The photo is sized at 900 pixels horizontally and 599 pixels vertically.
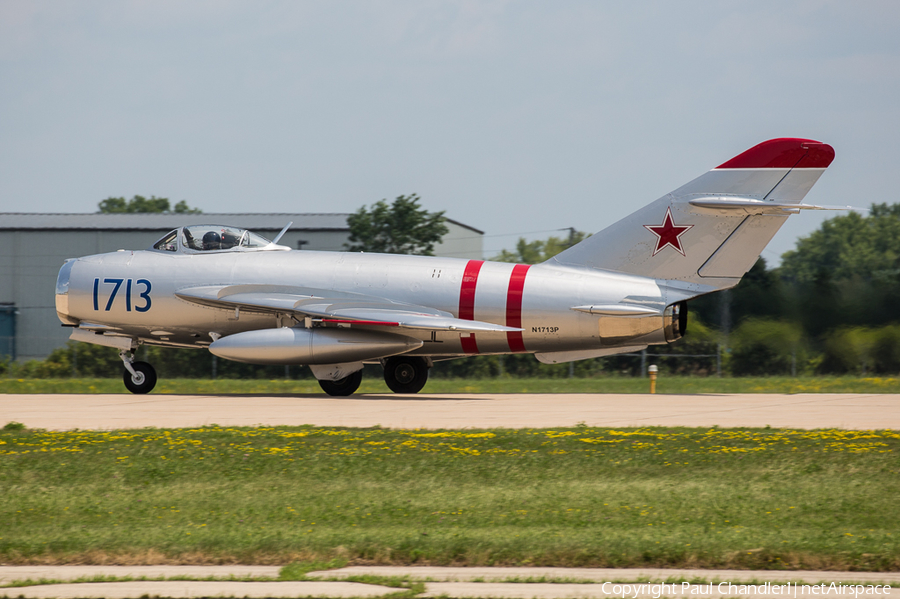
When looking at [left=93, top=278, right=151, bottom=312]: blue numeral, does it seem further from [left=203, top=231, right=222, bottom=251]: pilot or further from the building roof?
the building roof

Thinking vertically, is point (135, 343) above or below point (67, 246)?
below

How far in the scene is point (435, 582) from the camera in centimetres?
671

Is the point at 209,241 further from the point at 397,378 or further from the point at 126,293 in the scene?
the point at 397,378

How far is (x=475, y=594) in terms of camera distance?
629 cm

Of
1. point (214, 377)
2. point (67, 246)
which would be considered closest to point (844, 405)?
point (214, 377)

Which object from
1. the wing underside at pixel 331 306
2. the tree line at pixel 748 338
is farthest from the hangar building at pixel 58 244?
the wing underside at pixel 331 306

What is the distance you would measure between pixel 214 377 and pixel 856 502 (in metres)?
30.1

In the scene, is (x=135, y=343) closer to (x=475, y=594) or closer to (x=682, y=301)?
(x=682, y=301)

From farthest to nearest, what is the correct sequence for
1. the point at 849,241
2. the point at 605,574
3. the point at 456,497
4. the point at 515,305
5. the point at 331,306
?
the point at 849,241 < the point at 331,306 < the point at 515,305 < the point at 456,497 < the point at 605,574

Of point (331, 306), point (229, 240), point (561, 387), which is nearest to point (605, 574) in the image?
point (331, 306)

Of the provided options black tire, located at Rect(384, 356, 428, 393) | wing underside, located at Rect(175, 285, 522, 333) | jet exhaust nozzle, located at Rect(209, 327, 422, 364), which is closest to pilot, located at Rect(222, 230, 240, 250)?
wing underside, located at Rect(175, 285, 522, 333)

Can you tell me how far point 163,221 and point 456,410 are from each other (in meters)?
40.0

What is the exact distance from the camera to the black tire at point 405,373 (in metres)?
23.5

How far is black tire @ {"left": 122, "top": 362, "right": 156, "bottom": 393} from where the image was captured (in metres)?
23.8
